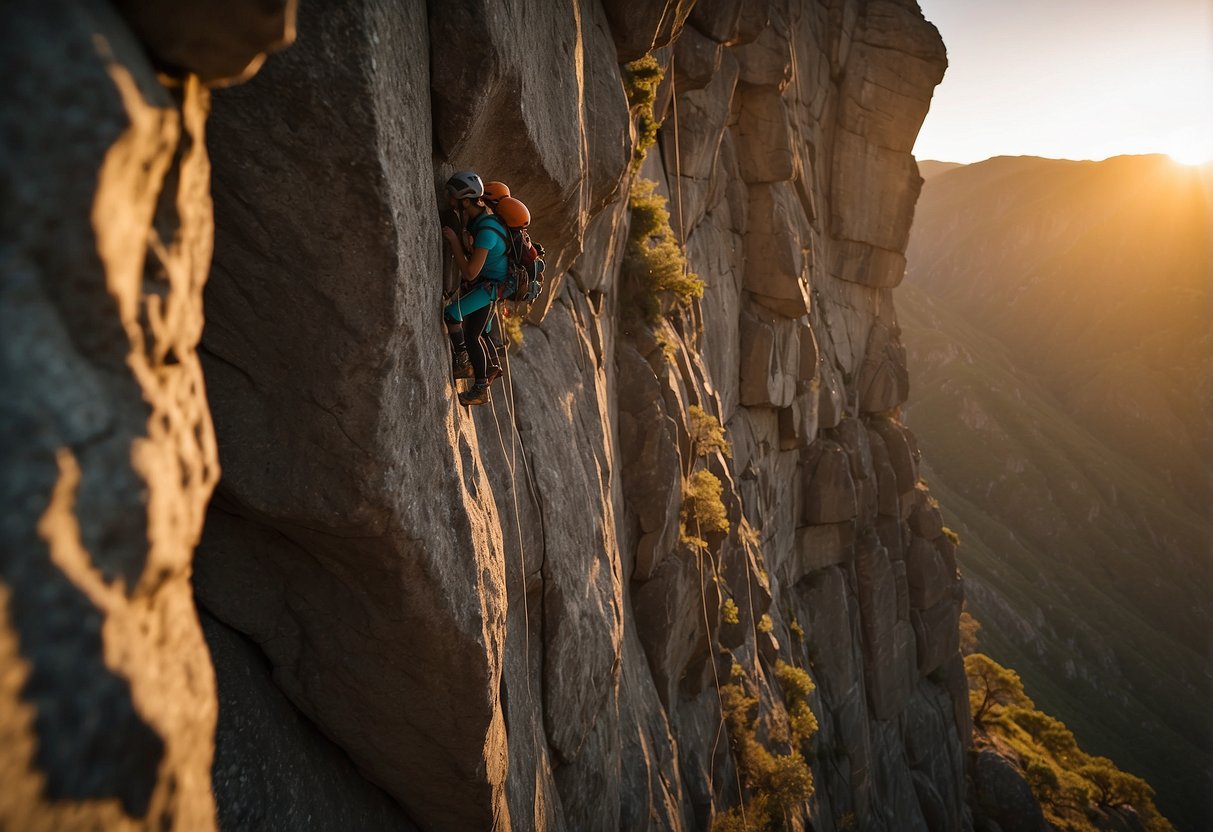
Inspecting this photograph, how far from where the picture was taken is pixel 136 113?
2143 mm

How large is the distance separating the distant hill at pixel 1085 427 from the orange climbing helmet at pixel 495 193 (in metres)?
90.5

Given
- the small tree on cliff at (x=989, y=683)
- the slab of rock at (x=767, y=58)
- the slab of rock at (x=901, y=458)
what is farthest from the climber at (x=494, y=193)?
the small tree on cliff at (x=989, y=683)

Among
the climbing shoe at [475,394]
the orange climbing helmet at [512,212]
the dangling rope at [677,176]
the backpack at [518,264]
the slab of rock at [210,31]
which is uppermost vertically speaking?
the dangling rope at [677,176]

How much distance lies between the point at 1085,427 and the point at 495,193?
163 meters

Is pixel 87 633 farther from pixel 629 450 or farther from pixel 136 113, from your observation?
pixel 629 450

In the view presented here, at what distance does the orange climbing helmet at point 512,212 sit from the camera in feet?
20.1

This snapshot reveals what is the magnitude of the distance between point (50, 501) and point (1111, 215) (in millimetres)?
210522

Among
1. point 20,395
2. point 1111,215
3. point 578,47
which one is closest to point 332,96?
point 20,395

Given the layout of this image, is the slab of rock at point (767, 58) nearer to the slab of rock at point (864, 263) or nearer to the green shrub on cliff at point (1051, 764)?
the slab of rock at point (864, 263)

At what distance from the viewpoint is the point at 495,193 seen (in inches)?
242

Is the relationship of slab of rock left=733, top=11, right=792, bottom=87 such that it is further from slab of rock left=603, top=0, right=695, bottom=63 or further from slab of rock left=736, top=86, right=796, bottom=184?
slab of rock left=603, top=0, right=695, bottom=63

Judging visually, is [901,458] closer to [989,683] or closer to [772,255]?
[772,255]

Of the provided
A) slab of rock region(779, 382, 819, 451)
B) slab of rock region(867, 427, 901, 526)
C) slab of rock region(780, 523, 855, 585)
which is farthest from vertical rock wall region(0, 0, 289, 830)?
slab of rock region(867, 427, 901, 526)

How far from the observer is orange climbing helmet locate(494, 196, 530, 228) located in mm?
6113
